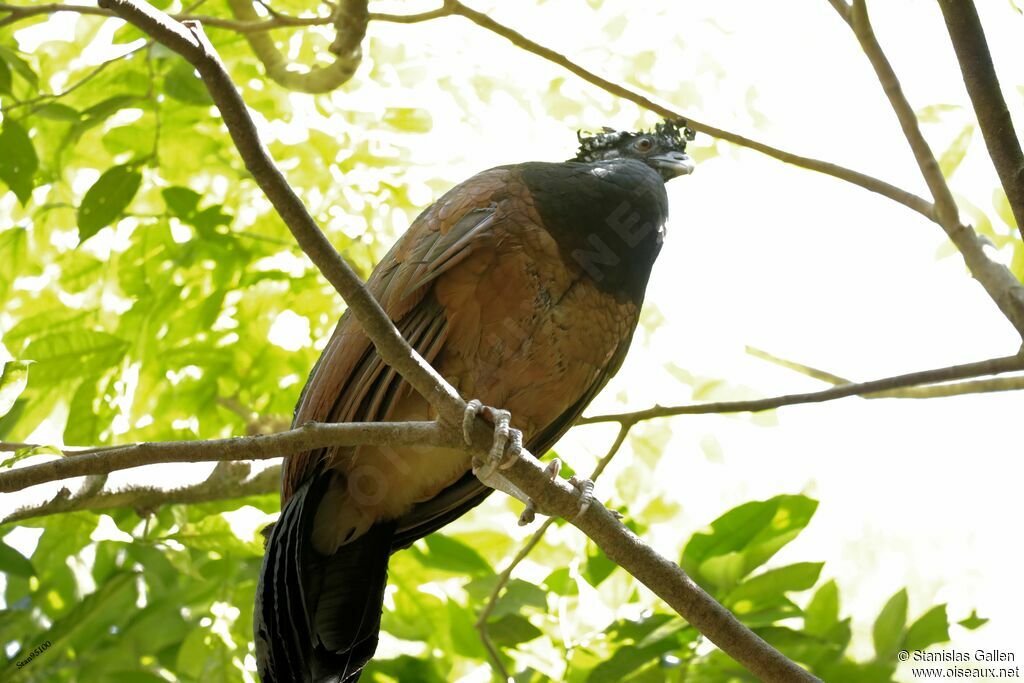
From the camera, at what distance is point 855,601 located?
7914 millimetres

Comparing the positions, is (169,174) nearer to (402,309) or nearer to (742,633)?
(402,309)

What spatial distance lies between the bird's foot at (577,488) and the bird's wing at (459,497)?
0.66 metres

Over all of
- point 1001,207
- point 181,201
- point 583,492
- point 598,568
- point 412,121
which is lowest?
point 583,492

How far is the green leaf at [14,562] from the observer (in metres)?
3.30

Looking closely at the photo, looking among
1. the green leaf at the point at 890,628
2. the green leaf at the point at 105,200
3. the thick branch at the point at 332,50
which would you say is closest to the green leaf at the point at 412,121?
the thick branch at the point at 332,50

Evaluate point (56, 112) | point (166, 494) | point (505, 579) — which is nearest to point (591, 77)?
point (505, 579)

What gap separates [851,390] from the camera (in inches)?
115

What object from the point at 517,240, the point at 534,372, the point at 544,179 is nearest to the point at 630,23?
the point at 544,179

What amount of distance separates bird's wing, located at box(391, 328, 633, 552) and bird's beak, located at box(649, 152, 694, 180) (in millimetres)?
919

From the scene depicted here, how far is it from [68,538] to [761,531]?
2.28m

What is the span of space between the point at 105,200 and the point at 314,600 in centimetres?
152

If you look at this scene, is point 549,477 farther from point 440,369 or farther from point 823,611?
point 823,611

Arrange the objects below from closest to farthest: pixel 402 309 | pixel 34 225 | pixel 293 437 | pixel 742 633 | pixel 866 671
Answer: pixel 293 437 < pixel 742 633 < pixel 402 309 < pixel 866 671 < pixel 34 225

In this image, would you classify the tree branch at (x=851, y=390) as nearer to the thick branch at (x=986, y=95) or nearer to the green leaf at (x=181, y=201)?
the thick branch at (x=986, y=95)
